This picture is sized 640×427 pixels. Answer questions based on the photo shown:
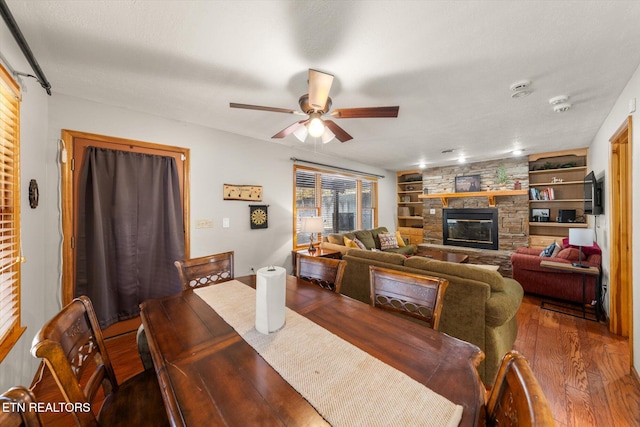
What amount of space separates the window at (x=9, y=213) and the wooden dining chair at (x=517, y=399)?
2.20m

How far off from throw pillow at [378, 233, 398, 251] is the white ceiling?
299cm

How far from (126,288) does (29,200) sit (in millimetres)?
1165

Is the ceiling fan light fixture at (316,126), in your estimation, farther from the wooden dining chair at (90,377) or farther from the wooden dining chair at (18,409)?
the wooden dining chair at (18,409)

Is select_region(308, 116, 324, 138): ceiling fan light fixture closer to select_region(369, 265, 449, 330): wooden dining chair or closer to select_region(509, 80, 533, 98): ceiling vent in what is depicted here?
select_region(369, 265, 449, 330): wooden dining chair

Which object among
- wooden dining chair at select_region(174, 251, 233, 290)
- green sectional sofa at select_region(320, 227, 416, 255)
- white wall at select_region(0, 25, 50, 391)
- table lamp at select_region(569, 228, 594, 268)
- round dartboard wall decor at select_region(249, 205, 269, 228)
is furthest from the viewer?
green sectional sofa at select_region(320, 227, 416, 255)

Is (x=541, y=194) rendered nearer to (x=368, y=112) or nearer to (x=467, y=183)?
(x=467, y=183)

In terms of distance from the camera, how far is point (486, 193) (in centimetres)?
534

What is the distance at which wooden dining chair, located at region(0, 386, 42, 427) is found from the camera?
493 mm

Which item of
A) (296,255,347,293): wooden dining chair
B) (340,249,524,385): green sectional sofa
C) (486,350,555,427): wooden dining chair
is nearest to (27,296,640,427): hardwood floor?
(340,249,524,385): green sectional sofa

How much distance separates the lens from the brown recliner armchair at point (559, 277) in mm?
3215

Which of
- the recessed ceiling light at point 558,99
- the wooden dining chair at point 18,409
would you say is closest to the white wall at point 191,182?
the wooden dining chair at point 18,409

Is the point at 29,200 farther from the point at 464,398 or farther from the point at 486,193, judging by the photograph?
the point at 486,193

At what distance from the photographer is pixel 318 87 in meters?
1.78

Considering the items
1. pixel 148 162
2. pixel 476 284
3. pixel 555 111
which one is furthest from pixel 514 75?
pixel 148 162
